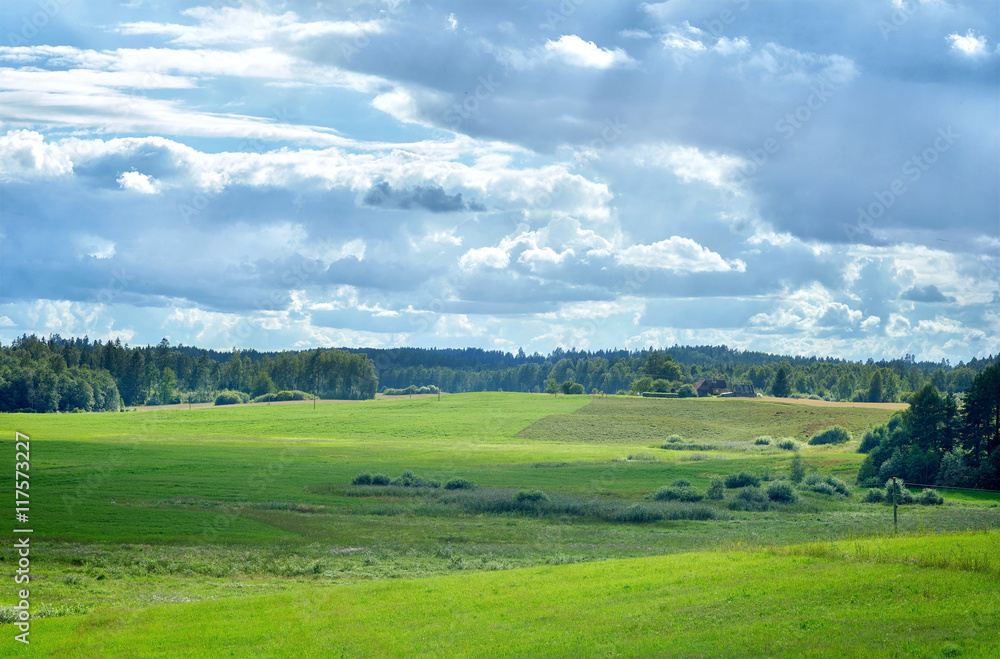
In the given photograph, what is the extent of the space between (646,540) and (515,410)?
12441 centimetres

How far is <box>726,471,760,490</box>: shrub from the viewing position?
78.9 meters

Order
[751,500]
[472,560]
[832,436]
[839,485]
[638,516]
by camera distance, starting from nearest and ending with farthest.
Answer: [472,560]
[638,516]
[751,500]
[839,485]
[832,436]

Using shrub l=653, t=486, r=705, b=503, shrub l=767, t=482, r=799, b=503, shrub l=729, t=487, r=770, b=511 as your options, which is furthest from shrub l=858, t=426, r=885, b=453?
shrub l=653, t=486, r=705, b=503

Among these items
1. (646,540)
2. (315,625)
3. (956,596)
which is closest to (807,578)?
(956,596)

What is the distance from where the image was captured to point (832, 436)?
404ft

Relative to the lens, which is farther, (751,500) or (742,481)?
(742,481)

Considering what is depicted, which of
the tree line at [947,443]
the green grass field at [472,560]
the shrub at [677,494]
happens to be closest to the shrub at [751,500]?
the green grass field at [472,560]

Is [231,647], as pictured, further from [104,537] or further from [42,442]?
[42,442]

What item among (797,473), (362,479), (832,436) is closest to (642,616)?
(362,479)

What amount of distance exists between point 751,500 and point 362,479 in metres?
36.8

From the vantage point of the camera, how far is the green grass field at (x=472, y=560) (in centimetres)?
2369

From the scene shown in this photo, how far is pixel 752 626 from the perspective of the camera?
901 inches

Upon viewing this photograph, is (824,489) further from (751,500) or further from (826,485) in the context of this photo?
(751,500)

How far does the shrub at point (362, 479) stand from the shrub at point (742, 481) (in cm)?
3599
